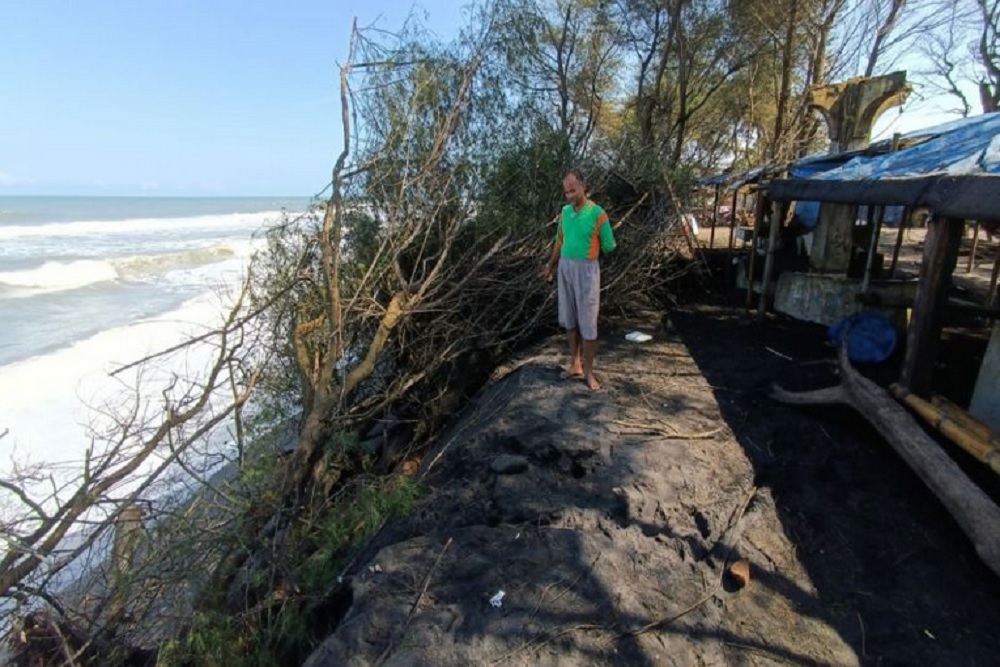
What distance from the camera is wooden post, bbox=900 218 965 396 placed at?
4009 millimetres

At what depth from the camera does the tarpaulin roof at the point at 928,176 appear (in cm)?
359

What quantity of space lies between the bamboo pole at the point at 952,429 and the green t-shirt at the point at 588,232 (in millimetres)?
2438

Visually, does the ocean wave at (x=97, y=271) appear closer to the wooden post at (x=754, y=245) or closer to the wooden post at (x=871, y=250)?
the wooden post at (x=754, y=245)

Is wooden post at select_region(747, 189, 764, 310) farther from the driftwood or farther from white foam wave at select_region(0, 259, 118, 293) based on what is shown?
white foam wave at select_region(0, 259, 118, 293)

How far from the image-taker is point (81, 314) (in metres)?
13.0

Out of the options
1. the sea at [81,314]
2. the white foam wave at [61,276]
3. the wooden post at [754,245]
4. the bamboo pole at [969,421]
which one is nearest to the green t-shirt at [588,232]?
the bamboo pole at [969,421]

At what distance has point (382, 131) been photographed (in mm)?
5855

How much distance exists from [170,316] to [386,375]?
9.81m

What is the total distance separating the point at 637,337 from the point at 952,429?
323 cm

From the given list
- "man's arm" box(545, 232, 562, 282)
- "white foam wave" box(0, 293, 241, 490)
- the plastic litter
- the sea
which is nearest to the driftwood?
the plastic litter

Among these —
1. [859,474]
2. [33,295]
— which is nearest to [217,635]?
[859,474]

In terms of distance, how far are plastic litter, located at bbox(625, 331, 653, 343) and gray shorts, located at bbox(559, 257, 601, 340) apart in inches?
73.9

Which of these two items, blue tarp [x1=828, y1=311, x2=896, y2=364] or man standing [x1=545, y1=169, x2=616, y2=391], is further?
blue tarp [x1=828, y1=311, x2=896, y2=364]

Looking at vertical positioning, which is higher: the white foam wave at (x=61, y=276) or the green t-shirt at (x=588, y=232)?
the green t-shirt at (x=588, y=232)
